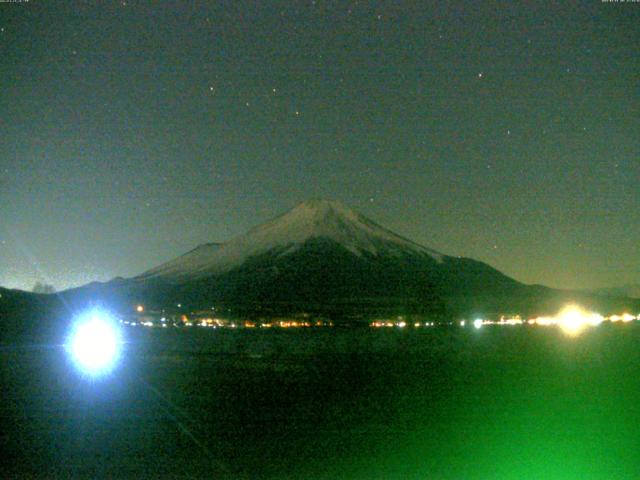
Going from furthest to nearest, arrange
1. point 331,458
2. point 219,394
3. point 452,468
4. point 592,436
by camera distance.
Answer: point 219,394 → point 592,436 → point 331,458 → point 452,468

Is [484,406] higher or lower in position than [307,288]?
lower

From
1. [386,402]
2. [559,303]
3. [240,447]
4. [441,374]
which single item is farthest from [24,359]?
[559,303]

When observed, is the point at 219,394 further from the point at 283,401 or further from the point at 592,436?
the point at 592,436

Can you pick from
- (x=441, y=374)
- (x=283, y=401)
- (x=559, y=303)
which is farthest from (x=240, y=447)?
(x=559, y=303)

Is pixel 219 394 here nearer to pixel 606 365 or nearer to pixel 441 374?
pixel 441 374

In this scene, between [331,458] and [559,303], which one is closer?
[331,458]

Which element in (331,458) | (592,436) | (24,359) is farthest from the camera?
(24,359)
